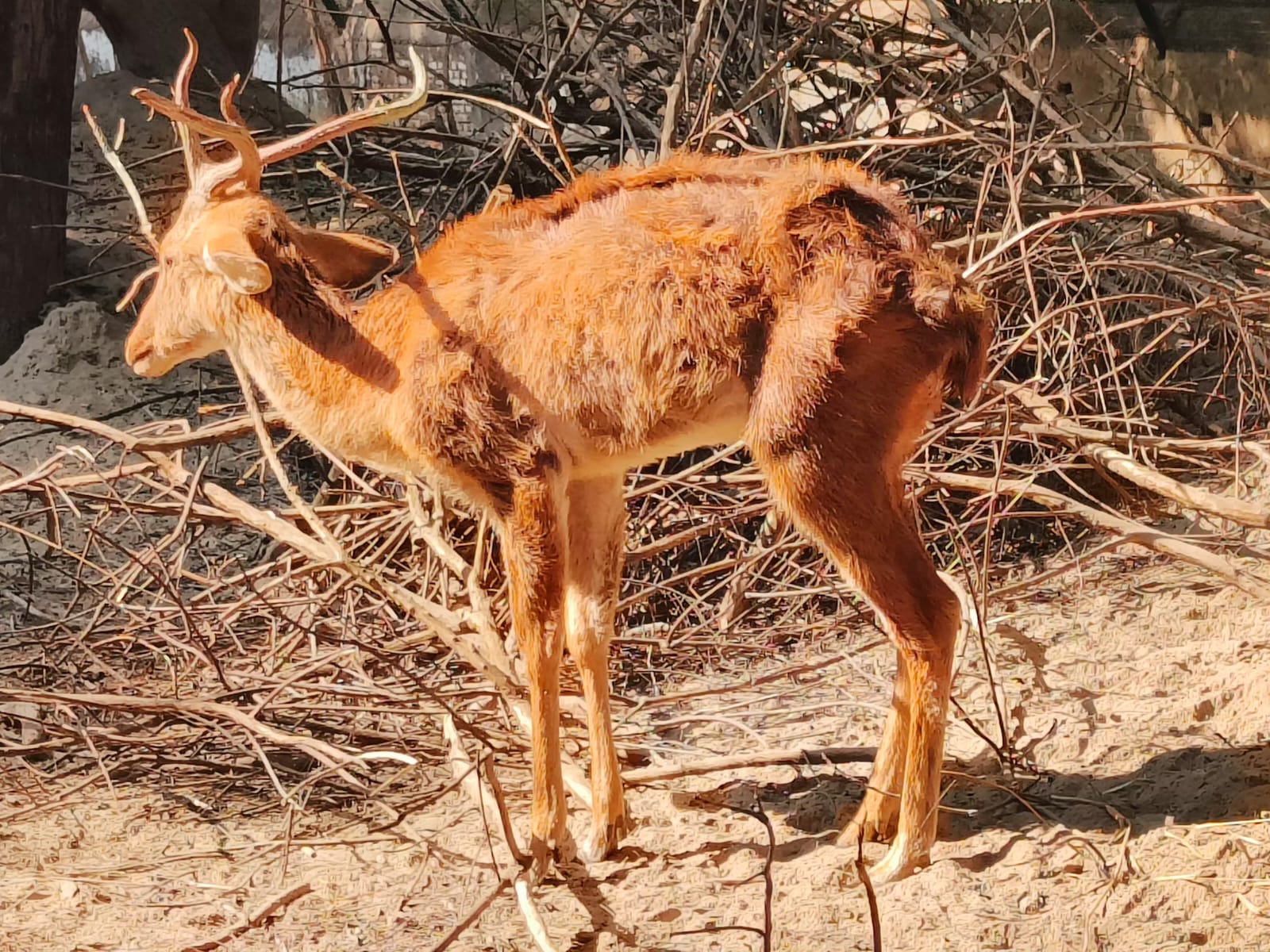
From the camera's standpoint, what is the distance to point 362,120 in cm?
354

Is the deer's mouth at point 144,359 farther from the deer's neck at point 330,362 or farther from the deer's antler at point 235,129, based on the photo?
the deer's antler at point 235,129

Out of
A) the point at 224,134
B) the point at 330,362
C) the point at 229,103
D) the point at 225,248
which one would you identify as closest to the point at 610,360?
the point at 330,362

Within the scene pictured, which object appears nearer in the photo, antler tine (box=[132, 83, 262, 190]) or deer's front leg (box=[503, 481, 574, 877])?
antler tine (box=[132, 83, 262, 190])

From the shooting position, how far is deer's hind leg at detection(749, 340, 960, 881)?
3.38m

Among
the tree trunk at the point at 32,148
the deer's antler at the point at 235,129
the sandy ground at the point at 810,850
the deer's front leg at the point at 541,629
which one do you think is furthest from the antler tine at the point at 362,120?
the tree trunk at the point at 32,148

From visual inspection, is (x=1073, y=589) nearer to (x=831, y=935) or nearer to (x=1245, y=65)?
(x=831, y=935)

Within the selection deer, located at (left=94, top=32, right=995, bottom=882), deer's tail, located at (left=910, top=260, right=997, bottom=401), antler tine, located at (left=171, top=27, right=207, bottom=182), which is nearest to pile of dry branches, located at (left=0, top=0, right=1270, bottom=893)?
deer's tail, located at (left=910, top=260, right=997, bottom=401)

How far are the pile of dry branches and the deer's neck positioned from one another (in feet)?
2.75

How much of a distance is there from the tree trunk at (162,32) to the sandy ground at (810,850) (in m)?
6.93

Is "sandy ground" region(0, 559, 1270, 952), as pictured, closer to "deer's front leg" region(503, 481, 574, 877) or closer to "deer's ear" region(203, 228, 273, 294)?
"deer's front leg" region(503, 481, 574, 877)

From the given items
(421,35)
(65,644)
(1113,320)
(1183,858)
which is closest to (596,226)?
(1183,858)

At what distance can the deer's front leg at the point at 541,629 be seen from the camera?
3609 mm

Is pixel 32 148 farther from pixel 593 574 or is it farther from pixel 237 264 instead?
pixel 593 574

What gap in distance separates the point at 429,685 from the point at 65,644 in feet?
5.55
